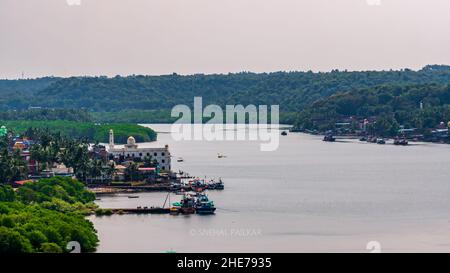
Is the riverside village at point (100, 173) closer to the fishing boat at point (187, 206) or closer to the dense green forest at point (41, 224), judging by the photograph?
the fishing boat at point (187, 206)

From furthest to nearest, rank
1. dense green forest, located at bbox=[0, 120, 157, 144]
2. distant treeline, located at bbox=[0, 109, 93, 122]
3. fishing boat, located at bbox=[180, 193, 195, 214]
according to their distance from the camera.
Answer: distant treeline, located at bbox=[0, 109, 93, 122], dense green forest, located at bbox=[0, 120, 157, 144], fishing boat, located at bbox=[180, 193, 195, 214]

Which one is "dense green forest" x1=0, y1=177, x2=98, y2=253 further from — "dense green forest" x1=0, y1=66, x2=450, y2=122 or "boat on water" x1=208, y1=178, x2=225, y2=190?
"dense green forest" x1=0, y1=66, x2=450, y2=122

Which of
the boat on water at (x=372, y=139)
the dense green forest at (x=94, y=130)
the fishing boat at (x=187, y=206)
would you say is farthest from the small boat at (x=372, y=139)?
the fishing boat at (x=187, y=206)

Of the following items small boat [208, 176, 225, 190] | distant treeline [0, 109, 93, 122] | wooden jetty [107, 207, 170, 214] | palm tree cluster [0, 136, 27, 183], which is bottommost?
wooden jetty [107, 207, 170, 214]

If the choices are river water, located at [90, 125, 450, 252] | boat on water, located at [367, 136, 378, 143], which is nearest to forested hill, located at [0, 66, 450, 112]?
boat on water, located at [367, 136, 378, 143]

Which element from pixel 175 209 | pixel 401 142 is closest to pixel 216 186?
pixel 175 209
